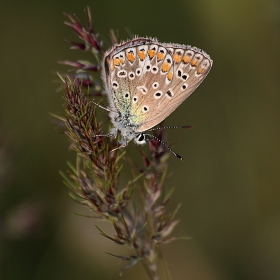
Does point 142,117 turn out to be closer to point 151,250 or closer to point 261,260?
point 151,250

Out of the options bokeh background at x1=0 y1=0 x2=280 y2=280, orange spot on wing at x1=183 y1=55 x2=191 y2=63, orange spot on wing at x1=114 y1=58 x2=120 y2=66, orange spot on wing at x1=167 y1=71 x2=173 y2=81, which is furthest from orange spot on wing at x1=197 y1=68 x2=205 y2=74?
bokeh background at x1=0 y1=0 x2=280 y2=280

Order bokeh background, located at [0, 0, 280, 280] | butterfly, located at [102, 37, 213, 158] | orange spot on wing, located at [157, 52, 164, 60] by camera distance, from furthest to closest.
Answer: bokeh background, located at [0, 0, 280, 280]
orange spot on wing, located at [157, 52, 164, 60]
butterfly, located at [102, 37, 213, 158]

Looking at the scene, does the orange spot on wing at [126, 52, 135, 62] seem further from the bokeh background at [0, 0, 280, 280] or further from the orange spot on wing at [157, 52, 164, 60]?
the bokeh background at [0, 0, 280, 280]

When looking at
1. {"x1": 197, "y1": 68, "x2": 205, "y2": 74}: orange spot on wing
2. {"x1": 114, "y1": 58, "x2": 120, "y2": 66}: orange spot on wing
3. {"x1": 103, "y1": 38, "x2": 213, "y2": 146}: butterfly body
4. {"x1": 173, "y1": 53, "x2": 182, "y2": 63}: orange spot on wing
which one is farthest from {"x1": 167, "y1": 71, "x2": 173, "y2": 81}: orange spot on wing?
{"x1": 114, "y1": 58, "x2": 120, "y2": 66}: orange spot on wing

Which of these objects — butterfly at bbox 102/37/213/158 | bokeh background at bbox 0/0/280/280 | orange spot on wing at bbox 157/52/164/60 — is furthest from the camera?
bokeh background at bbox 0/0/280/280

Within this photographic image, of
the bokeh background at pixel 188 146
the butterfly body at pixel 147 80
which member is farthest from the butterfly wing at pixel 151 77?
the bokeh background at pixel 188 146

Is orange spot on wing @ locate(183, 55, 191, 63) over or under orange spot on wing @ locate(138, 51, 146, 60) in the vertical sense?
under

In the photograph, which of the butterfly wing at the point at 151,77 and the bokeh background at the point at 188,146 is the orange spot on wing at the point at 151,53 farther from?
the bokeh background at the point at 188,146

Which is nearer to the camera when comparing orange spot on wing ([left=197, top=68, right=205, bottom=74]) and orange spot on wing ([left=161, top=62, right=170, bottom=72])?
orange spot on wing ([left=197, top=68, right=205, bottom=74])

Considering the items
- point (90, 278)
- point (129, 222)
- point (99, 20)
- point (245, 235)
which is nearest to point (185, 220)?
point (245, 235)
